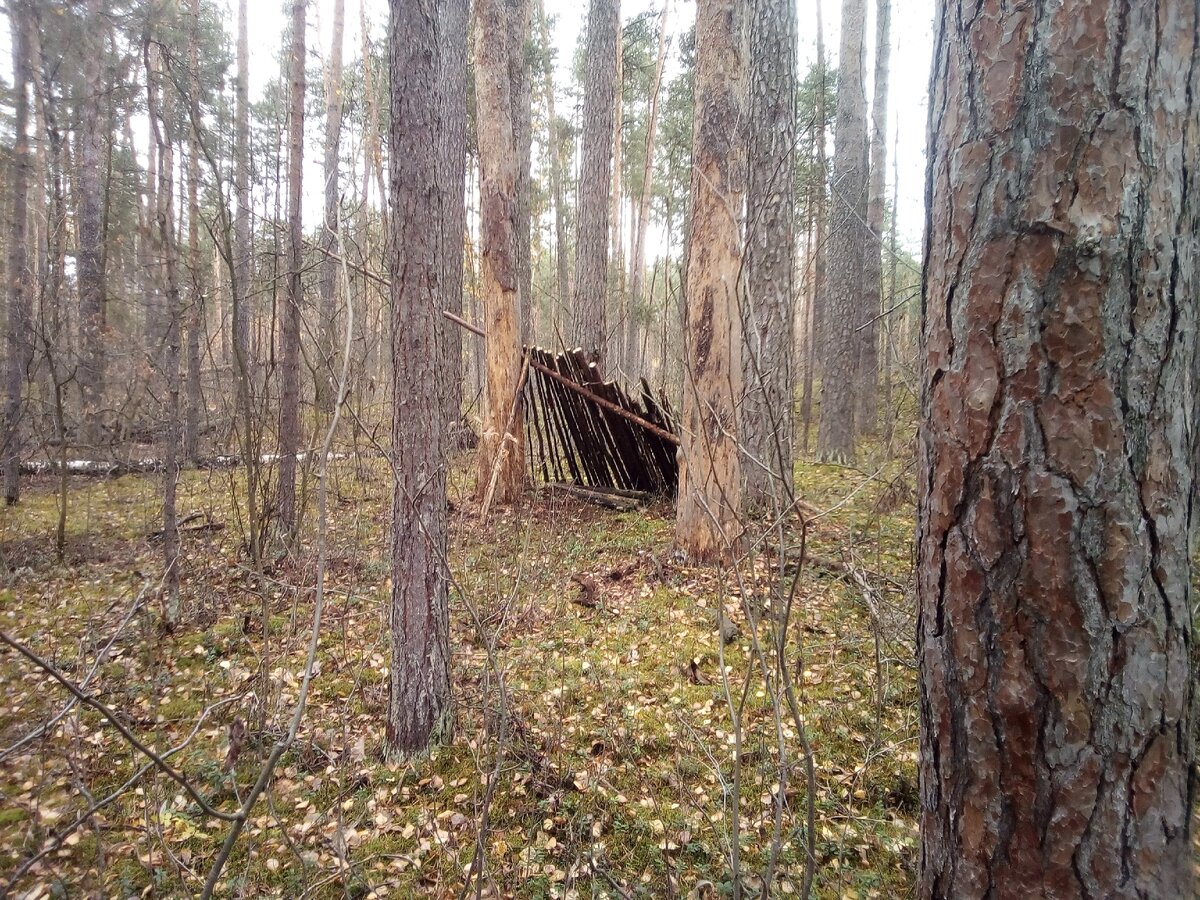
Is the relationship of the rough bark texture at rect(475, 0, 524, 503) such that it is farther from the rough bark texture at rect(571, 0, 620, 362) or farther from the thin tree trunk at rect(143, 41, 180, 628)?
the thin tree trunk at rect(143, 41, 180, 628)

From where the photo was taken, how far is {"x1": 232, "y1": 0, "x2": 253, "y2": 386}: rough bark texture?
307cm

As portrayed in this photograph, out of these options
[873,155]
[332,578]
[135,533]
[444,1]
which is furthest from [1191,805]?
[873,155]

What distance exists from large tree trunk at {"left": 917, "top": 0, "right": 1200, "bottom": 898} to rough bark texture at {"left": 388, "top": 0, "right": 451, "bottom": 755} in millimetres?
1834

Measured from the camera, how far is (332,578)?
15.6 feet

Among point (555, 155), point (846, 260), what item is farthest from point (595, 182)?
point (555, 155)

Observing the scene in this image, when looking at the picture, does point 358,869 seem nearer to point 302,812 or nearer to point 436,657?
point 302,812

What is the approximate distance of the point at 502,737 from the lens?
61.6 inches

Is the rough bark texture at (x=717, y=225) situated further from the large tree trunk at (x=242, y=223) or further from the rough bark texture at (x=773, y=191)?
the large tree trunk at (x=242, y=223)

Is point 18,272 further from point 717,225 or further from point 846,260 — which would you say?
point 846,260

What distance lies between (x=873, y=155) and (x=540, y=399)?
396 inches

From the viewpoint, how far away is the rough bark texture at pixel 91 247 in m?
7.93

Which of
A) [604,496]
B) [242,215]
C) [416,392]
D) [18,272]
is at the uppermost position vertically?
[242,215]

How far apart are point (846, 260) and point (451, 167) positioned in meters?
7.92

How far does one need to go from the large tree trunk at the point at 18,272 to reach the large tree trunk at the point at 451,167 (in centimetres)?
559
